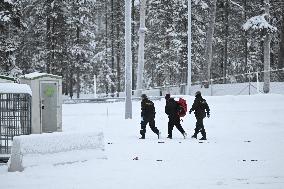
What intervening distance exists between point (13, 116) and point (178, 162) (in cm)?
425

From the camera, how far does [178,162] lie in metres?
9.66

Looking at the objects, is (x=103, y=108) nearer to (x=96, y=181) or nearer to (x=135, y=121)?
(x=135, y=121)

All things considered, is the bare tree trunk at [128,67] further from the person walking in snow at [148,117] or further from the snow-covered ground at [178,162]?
the person walking in snow at [148,117]

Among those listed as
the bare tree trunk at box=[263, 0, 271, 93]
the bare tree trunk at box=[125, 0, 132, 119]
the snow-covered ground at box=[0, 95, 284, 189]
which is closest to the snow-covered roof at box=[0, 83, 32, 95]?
the snow-covered ground at box=[0, 95, 284, 189]

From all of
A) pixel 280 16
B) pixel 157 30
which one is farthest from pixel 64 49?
pixel 280 16

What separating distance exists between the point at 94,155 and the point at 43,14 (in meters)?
30.0

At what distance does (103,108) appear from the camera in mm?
23156

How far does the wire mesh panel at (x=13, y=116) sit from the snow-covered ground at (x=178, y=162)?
1596mm

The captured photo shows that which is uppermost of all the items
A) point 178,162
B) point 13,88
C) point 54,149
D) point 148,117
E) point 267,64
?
point 267,64

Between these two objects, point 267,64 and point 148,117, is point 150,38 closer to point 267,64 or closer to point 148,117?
point 267,64

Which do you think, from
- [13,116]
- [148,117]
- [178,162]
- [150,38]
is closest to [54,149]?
[13,116]

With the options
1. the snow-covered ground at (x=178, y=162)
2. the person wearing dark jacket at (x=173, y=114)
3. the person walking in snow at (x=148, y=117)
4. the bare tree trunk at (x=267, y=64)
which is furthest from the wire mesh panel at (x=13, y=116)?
the bare tree trunk at (x=267, y=64)

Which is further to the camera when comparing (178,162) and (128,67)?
(128,67)

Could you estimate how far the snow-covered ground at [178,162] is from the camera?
773cm
